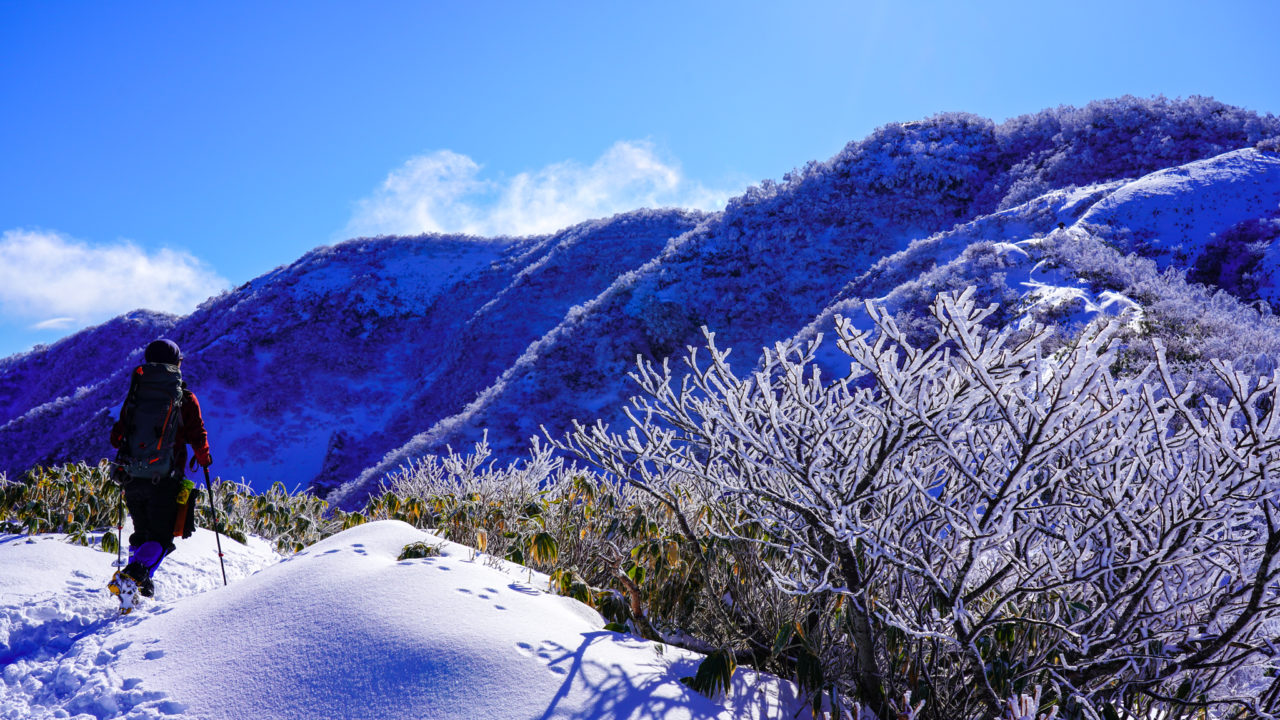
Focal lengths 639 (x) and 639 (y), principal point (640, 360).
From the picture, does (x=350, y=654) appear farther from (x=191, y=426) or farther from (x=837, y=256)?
(x=837, y=256)

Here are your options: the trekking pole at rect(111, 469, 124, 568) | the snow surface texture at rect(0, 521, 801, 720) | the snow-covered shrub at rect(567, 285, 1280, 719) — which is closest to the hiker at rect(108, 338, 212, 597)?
the snow surface texture at rect(0, 521, 801, 720)

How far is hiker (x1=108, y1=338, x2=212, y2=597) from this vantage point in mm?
4488

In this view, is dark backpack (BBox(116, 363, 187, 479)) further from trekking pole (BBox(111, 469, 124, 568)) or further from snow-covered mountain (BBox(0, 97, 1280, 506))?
snow-covered mountain (BBox(0, 97, 1280, 506))

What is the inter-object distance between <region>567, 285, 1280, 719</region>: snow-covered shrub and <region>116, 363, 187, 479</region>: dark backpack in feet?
11.7

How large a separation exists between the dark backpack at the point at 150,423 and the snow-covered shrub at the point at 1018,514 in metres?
3.58

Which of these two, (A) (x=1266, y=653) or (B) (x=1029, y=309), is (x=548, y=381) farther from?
(A) (x=1266, y=653)

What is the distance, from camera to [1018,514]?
8.57 ft

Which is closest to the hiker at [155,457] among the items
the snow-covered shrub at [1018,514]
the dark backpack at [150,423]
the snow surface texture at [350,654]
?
the dark backpack at [150,423]

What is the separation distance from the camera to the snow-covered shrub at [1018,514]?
7.45 feet

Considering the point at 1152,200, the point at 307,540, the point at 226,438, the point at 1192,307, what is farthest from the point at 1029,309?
the point at 226,438

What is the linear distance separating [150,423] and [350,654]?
2.82 meters

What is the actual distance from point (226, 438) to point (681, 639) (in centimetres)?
2948

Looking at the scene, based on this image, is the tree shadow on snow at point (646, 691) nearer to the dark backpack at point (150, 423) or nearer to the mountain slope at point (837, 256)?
the dark backpack at point (150, 423)

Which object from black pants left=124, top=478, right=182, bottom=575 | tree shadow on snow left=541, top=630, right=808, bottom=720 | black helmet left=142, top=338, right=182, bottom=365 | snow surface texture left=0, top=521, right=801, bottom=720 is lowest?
tree shadow on snow left=541, top=630, right=808, bottom=720
